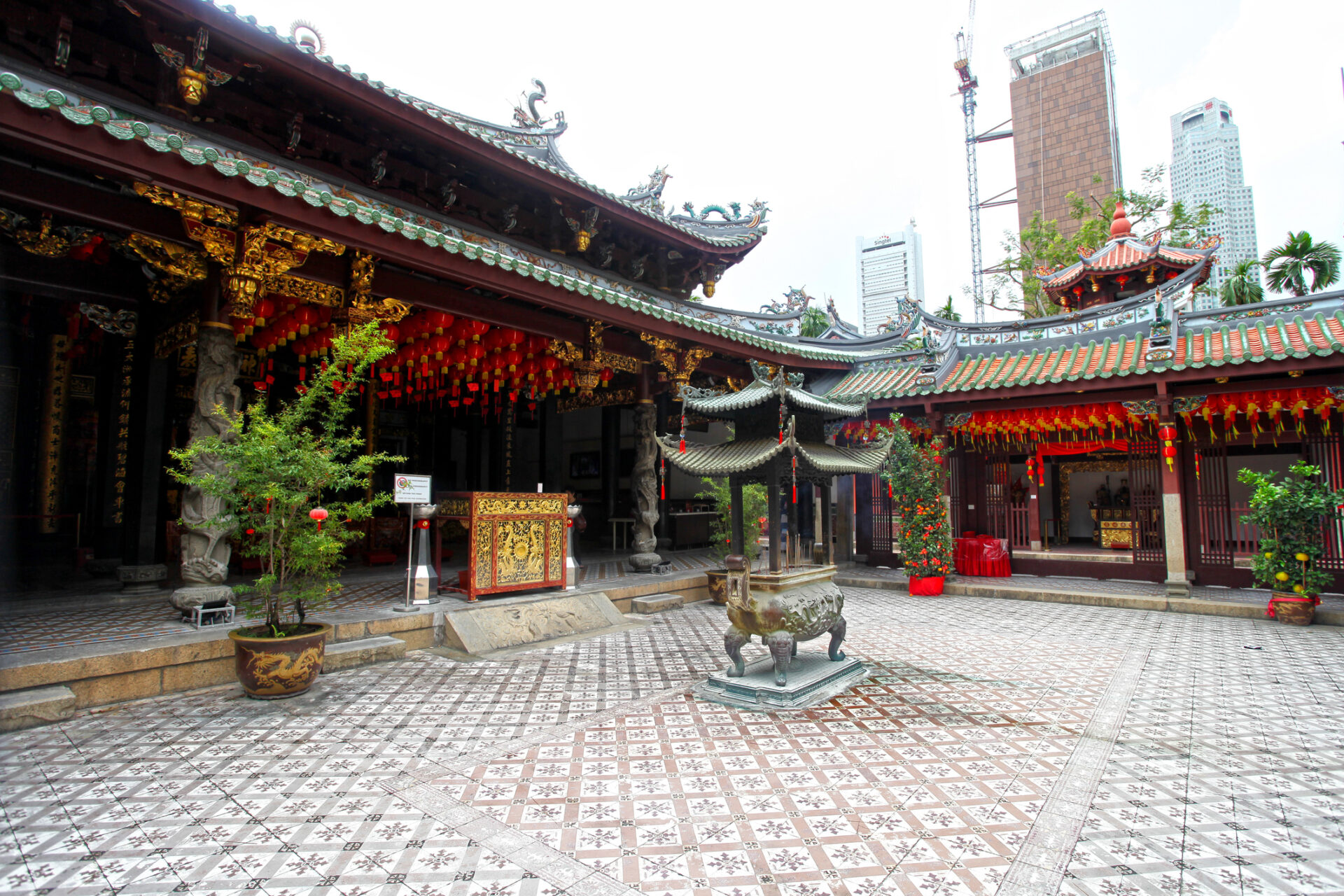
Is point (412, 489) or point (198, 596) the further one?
point (412, 489)

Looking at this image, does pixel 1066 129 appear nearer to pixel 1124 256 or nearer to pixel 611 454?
pixel 1124 256

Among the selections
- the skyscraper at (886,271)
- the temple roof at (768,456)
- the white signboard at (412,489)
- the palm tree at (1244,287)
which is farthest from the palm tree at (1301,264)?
the skyscraper at (886,271)

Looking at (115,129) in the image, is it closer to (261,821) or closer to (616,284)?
(261,821)

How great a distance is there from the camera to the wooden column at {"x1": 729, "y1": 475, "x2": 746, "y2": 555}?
6.00 metres

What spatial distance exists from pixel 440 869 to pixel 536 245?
9251mm

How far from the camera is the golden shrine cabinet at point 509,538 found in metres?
7.06

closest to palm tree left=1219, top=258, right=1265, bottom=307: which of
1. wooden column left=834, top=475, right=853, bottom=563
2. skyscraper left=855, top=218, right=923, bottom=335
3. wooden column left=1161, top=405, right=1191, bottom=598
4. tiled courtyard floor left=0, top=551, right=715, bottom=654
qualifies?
wooden column left=1161, top=405, right=1191, bottom=598

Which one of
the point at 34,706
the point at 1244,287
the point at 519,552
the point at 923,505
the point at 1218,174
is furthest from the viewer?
the point at 1218,174

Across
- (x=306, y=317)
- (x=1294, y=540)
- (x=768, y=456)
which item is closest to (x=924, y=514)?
(x=1294, y=540)

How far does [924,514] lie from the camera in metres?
10.6

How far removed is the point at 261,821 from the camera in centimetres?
302

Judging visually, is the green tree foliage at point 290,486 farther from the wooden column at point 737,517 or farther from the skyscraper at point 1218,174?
the skyscraper at point 1218,174

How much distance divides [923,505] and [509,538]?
22.8 feet

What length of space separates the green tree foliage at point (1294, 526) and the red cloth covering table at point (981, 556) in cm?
372
